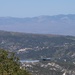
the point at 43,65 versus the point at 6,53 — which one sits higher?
the point at 6,53

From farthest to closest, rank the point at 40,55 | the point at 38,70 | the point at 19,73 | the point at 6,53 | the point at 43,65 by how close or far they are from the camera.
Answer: the point at 40,55
the point at 43,65
the point at 38,70
the point at 6,53
the point at 19,73

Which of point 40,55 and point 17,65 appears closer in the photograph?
point 17,65

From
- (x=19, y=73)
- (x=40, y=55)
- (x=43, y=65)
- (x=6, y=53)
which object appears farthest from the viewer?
(x=40, y=55)

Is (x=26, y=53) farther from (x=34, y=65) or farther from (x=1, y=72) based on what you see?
(x=1, y=72)

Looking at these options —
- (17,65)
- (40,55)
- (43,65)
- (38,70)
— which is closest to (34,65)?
→ (43,65)

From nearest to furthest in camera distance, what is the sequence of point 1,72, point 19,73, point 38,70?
point 1,72 < point 19,73 < point 38,70

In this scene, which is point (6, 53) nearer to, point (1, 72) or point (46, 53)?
point (1, 72)

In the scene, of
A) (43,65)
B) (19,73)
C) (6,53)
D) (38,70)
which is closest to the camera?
(19,73)

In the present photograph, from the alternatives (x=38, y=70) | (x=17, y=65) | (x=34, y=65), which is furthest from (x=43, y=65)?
(x=17, y=65)

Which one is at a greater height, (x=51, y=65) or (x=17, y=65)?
(x=17, y=65)
